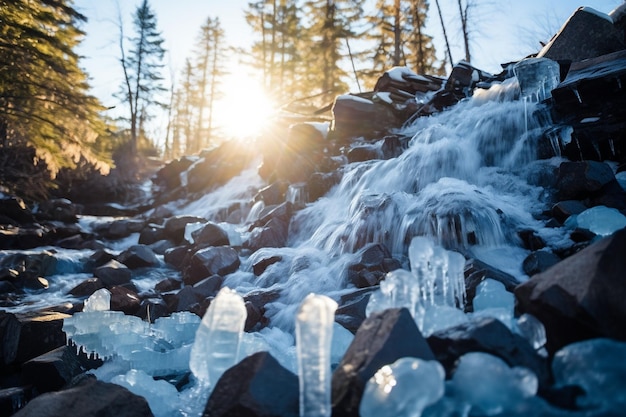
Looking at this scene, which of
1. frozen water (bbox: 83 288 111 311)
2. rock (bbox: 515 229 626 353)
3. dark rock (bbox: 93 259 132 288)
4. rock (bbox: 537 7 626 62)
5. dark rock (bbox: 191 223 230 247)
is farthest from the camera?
rock (bbox: 537 7 626 62)

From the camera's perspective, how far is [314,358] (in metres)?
1.65

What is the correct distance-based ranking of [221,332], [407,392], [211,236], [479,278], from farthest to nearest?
1. [211,236]
2. [479,278]
3. [221,332]
4. [407,392]

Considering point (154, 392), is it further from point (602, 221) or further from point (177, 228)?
point (177, 228)

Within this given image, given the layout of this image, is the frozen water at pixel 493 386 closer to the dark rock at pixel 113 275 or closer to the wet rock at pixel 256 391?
the wet rock at pixel 256 391

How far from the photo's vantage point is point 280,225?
918 centimetres

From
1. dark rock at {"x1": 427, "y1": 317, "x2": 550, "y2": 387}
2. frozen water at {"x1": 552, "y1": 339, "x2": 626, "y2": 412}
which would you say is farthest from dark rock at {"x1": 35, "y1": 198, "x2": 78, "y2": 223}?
frozen water at {"x1": 552, "y1": 339, "x2": 626, "y2": 412}

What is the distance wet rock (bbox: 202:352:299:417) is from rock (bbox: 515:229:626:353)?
1.40 metres

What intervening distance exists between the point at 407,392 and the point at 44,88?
1112 centimetres

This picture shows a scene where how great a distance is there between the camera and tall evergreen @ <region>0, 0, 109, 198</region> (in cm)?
855

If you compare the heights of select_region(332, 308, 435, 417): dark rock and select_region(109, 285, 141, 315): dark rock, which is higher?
select_region(332, 308, 435, 417): dark rock

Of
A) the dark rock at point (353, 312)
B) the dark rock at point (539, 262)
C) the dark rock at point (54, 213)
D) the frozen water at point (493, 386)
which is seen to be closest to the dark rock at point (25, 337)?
the dark rock at point (353, 312)

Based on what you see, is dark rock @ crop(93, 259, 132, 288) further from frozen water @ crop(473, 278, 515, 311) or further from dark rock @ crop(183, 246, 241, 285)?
frozen water @ crop(473, 278, 515, 311)

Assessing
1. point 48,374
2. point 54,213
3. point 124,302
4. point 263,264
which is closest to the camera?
point 48,374

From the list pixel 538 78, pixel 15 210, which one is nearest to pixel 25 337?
pixel 15 210
